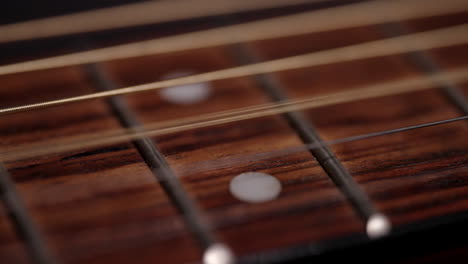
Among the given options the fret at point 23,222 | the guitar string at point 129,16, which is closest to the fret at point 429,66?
the guitar string at point 129,16

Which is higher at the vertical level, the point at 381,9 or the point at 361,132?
the point at 381,9

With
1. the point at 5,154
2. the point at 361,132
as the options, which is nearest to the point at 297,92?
the point at 361,132

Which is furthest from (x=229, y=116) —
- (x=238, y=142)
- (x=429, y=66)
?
(x=429, y=66)

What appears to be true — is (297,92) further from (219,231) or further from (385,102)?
(219,231)

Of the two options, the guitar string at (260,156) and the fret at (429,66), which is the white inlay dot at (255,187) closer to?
the guitar string at (260,156)

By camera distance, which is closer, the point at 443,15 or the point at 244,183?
the point at 244,183

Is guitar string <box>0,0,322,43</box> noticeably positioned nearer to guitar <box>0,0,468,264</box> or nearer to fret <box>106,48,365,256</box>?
guitar <box>0,0,468,264</box>

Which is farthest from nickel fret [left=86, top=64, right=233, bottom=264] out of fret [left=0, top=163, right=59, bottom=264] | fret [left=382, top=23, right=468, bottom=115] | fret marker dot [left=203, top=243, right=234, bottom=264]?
fret [left=382, top=23, right=468, bottom=115]
